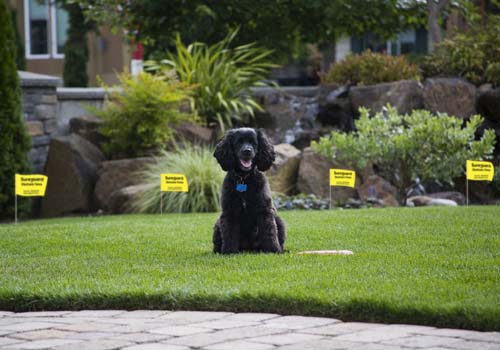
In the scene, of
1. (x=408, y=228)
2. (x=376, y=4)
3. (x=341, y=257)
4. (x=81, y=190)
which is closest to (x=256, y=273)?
(x=341, y=257)

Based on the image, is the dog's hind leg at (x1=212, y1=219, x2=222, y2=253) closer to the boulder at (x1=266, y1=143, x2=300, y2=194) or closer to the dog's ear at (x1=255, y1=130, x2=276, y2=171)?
the dog's ear at (x1=255, y1=130, x2=276, y2=171)

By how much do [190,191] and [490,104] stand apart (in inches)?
210

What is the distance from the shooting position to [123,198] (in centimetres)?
1252

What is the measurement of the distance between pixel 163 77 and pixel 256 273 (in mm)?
8293

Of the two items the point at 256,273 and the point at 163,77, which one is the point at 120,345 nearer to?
the point at 256,273

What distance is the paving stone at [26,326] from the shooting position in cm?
487

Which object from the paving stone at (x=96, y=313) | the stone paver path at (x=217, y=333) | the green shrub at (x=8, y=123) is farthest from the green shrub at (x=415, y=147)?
the stone paver path at (x=217, y=333)

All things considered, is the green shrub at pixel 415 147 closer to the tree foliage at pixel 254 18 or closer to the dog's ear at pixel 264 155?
Answer: the dog's ear at pixel 264 155

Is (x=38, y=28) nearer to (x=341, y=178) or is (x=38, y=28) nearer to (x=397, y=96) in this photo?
(x=397, y=96)

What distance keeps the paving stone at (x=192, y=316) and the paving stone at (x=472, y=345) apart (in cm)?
141

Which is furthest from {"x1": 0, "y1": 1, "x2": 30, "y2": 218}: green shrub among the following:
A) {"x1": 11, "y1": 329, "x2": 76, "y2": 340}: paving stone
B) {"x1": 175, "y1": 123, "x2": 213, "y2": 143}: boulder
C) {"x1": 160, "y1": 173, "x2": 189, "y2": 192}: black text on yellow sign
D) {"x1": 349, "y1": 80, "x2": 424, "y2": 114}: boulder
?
{"x1": 11, "y1": 329, "x2": 76, "y2": 340}: paving stone

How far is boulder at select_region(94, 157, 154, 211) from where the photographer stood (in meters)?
13.2

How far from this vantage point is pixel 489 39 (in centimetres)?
1525

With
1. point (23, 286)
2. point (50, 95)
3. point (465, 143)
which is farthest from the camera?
point (50, 95)
